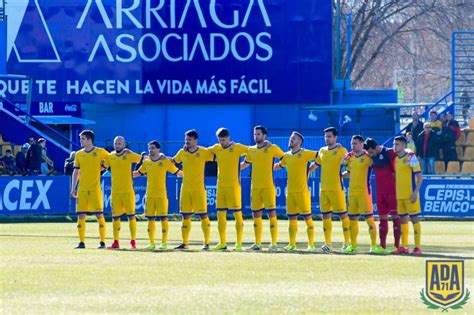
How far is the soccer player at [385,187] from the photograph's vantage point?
942 inches

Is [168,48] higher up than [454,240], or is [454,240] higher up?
[168,48]

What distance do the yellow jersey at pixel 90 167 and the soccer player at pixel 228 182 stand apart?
7.33ft

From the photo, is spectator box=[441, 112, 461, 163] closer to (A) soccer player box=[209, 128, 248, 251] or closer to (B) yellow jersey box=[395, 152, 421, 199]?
(A) soccer player box=[209, 128, 248, 251]

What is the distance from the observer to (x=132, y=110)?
46906mm

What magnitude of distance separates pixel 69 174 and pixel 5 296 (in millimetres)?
21269

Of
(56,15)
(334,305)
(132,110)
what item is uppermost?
(56,15)

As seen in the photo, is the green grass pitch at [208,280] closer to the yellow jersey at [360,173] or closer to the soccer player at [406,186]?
the soccer player at [406,186]

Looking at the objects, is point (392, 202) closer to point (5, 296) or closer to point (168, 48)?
point (5, 296)

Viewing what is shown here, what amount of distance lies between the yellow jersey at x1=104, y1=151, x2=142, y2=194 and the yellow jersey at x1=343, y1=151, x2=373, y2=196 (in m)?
4.04

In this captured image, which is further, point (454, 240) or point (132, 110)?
point (132, 110)

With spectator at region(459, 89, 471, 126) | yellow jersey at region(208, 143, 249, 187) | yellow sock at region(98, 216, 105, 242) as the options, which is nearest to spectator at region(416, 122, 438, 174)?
spectator at region(459, 89, 471, 126)

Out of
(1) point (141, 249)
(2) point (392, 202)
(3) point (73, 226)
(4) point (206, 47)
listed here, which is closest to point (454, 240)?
(2) point (392, 202)

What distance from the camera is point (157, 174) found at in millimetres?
25281

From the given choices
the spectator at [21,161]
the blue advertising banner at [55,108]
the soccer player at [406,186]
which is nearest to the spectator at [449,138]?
the spectator at [21,161]
